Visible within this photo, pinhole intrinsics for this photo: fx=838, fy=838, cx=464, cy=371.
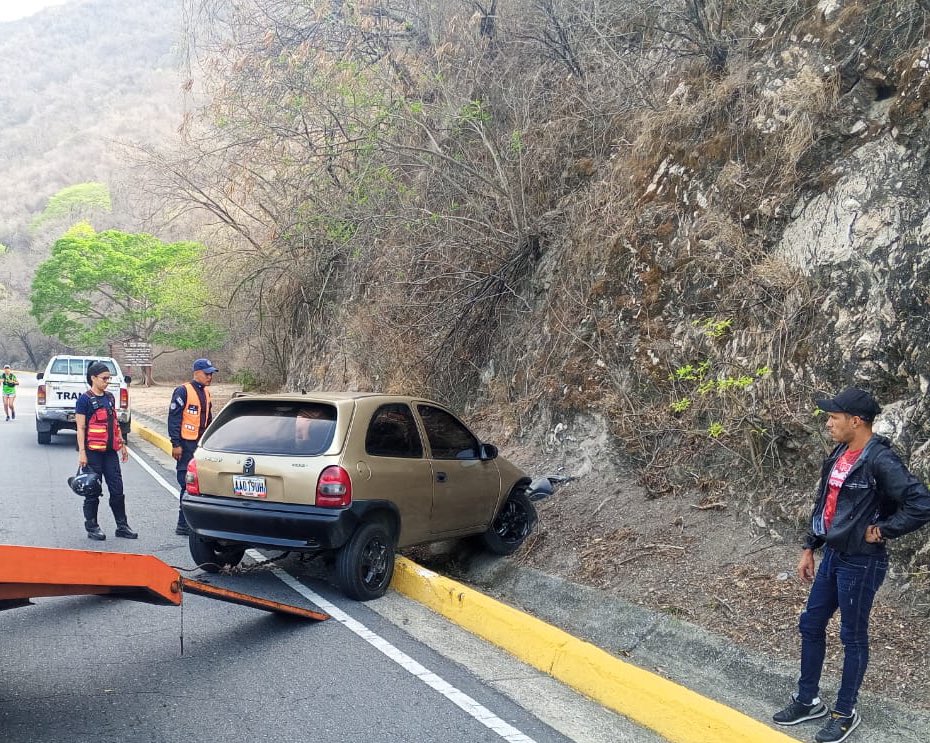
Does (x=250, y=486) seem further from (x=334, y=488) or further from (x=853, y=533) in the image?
(x=853, y=533)

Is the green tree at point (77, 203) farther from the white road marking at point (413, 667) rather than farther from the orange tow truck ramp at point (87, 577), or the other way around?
the orange tow truck ramp at point (87, 577)

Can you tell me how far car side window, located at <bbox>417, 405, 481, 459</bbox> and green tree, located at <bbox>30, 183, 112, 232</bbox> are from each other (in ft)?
266

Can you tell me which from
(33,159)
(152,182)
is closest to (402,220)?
(152,182)

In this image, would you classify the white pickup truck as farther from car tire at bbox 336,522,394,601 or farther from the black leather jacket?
the black leather jacket

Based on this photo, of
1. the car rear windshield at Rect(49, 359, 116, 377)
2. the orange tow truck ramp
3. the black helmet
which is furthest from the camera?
the car rear windshield at Rect(49, 359, 116, 377)

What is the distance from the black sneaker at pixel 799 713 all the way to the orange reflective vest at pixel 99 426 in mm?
6608

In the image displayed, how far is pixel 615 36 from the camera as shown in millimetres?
11766

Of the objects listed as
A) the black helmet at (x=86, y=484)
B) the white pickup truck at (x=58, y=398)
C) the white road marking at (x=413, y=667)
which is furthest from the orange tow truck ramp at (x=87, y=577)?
the white pickup truck at (x=58, y=398)

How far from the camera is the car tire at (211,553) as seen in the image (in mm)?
6992

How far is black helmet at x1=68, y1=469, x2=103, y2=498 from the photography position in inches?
306

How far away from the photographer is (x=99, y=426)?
27.2 ft

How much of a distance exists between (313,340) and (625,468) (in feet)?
44.6

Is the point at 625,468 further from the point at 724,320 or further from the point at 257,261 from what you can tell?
the point at 257,261

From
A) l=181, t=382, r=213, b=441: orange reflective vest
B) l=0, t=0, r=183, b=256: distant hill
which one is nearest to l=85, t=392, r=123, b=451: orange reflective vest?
l=181, t=382, r=213, b=441: orange reflective vest
